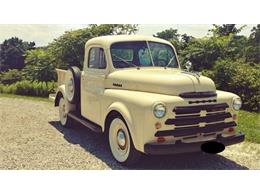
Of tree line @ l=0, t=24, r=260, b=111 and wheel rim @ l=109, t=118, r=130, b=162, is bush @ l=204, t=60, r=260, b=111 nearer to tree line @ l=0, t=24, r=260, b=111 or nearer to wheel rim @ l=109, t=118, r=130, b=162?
tree line @ l=0, t=24, r=260, b=111

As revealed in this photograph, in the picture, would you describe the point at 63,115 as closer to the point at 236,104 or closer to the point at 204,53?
the point at 204,53

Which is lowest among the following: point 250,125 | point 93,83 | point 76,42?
point 250,125

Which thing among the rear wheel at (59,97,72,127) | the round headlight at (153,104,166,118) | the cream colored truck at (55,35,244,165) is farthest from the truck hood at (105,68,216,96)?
the rear wheel at (59,97,72,127)

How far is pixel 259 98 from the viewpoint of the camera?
5.01 metres

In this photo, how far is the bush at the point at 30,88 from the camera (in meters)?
5.45

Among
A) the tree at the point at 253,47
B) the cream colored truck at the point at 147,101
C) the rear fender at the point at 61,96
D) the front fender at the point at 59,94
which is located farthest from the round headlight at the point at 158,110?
the front fender at the point at 59,94

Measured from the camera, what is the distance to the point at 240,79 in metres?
5.04

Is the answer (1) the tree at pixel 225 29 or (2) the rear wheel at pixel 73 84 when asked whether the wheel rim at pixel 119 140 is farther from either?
(1) the tree at pixel 225 29

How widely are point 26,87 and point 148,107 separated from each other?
9.93ft

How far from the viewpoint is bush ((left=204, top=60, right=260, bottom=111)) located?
4.85m

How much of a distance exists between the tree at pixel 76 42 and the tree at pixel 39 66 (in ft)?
0.38

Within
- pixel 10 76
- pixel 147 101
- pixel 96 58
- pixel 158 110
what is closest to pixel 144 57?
pixel 96 58

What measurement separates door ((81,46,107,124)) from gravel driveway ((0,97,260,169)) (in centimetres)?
38

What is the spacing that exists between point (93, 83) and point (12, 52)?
121cm
